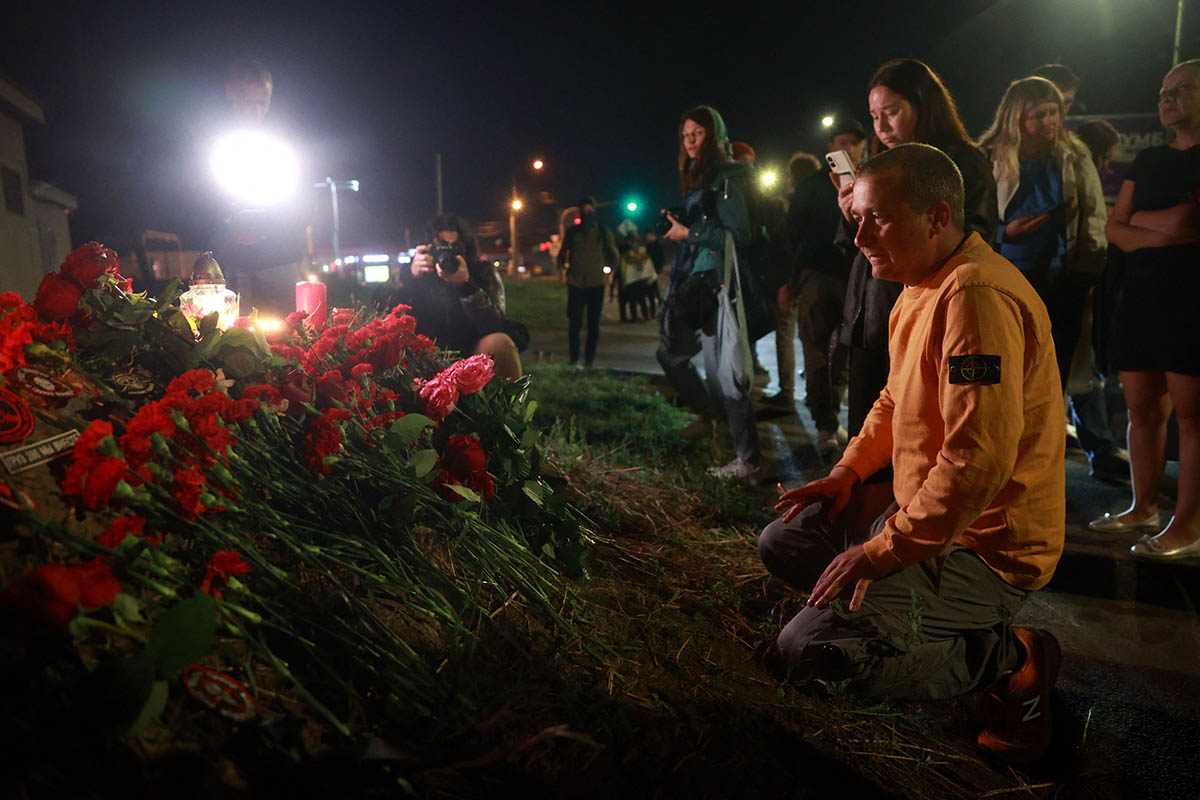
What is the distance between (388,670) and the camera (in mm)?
1492

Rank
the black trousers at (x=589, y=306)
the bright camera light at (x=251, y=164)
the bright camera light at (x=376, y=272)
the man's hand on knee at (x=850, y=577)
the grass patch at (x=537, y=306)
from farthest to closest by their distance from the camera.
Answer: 1. the grass patch at (x=537, y=306)
2. the black trousers at (x=589, y=306)
3. the bright camera light at (x=376, y=272)
4. the bright camera light at (x=251, y=164)
5. the man's hand on knee at (x=850, y=577)

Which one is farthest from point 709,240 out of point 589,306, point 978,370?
point 589,306

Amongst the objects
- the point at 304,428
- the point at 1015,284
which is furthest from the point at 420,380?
the point at 1015,284

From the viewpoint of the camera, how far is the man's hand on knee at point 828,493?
220cm

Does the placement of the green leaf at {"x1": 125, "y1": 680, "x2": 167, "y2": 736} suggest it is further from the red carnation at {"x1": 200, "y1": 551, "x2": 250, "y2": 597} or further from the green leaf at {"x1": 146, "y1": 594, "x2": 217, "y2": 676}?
the red carnation at {"x1": 200, "y1": 551, "x2": 250, "y2": 597}

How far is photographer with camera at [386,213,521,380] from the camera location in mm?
4816

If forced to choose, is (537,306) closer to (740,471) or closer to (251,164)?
(251,164)

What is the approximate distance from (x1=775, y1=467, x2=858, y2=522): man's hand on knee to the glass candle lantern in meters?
1.95

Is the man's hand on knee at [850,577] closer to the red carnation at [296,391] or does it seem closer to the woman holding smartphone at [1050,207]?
the red carnation at [296,391]

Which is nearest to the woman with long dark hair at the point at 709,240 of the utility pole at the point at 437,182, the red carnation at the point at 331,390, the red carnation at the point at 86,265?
the red carnation at the point at 331,390

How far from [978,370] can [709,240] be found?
2.52m

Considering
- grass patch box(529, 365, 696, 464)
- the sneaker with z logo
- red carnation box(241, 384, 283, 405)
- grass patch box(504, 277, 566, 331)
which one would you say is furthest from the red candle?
grass patch box(504, 277, 566, 331)

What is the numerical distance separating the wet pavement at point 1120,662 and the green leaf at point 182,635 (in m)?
2.04

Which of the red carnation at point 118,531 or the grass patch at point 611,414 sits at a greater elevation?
the red carnation at point 118,531
